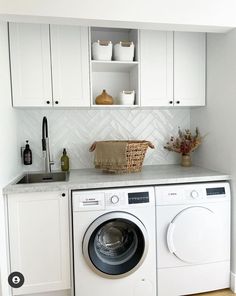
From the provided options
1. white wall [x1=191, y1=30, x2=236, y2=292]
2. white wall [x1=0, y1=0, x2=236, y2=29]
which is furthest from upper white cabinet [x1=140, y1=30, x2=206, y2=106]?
white wall [x1=0, y1=0, x2=236, y2=29]

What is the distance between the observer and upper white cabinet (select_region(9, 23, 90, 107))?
2143 mm

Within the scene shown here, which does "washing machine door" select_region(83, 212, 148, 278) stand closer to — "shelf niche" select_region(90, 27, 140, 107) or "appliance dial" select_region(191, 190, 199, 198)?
"appliance dial" select_region(191, 190, 199, 198)

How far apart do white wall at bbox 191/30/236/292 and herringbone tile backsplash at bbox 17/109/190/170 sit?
43 centimetres

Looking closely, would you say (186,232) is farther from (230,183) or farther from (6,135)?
(6,135)

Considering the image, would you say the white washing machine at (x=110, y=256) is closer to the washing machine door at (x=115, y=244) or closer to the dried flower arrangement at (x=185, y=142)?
the washing machine door at (x=115, y=244)

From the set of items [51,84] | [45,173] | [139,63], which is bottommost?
[45,173]

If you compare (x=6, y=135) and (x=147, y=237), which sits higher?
(x=6, y=135)

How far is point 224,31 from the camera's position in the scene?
2.08 m

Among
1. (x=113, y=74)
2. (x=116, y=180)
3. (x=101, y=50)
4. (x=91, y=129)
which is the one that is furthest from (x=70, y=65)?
(x=116, y=180)

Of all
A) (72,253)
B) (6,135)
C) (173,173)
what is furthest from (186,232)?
(6,135)

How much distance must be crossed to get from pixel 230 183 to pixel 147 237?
90 centimetres

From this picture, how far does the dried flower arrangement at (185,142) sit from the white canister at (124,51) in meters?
1.03

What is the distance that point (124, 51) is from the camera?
2.30 m

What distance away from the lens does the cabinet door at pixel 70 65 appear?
219 cm
